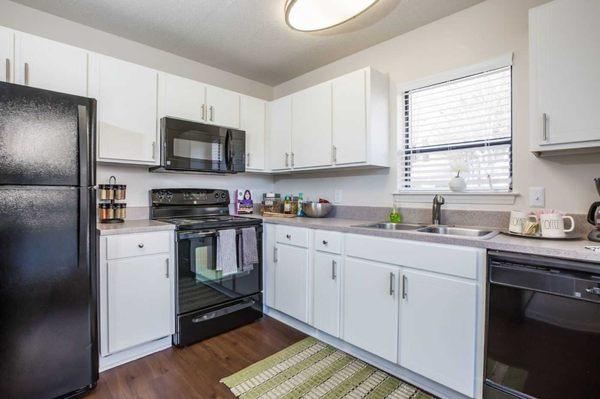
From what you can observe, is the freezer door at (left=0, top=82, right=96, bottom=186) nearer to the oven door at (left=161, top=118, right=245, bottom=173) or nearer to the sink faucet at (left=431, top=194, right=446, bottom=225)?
the oven door at (left=161, top=118, right=245, bottom=173)

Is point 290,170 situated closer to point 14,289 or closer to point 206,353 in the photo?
point 206,353

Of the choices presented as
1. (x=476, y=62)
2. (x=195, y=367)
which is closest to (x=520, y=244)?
(x=476, y=62)

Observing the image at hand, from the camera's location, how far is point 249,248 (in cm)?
246

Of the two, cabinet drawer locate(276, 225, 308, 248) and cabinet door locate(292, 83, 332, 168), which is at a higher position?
cabinet door locate(292, 83, 332, 168)

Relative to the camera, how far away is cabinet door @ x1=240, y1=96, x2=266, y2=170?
2.93 m

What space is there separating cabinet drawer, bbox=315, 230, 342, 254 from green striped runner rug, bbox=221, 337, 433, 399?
71 cm

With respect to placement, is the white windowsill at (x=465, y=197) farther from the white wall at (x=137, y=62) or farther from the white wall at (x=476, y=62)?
the white wall at (x=137, y=62)

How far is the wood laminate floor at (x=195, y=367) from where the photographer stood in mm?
1685

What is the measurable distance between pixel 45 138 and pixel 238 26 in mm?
1511

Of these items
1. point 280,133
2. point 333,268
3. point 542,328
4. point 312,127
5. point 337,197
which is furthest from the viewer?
point 280,133

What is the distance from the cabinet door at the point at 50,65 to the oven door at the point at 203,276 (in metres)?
1.21

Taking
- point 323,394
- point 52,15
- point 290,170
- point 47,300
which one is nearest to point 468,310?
point 323,394

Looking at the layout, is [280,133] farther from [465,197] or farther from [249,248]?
[465,197]

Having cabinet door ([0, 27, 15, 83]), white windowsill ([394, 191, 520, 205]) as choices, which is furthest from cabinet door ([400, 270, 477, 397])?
cabinet door ([0, 27, 15, 83])
